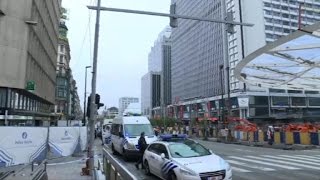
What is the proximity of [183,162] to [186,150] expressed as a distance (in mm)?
1321

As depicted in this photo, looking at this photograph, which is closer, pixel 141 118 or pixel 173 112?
pixel 141 118

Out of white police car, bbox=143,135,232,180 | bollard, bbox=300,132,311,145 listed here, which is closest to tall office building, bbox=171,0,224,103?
bollard, bbox=300,132,311,145

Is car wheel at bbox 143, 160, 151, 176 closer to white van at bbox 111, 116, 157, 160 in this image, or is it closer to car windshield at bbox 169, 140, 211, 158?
car windshield at bbox 169, 140, 211, 158

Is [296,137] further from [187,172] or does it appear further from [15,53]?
[187,172]

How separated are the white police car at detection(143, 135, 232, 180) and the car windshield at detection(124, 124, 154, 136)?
6.82 m

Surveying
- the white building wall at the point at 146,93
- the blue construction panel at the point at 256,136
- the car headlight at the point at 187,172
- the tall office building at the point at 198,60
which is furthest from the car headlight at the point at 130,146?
the white building wall at the point at 146,93

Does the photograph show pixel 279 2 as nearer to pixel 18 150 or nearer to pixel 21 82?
pixel 21 82

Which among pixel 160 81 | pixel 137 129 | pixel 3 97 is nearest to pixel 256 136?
pixel 137 129

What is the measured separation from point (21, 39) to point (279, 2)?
3073 inches

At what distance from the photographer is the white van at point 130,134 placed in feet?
74.8

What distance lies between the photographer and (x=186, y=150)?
14625mm

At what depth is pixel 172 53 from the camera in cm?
15200

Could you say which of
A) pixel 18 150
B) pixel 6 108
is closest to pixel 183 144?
pixel 18 150

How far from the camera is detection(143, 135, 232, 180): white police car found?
41.0 feet
